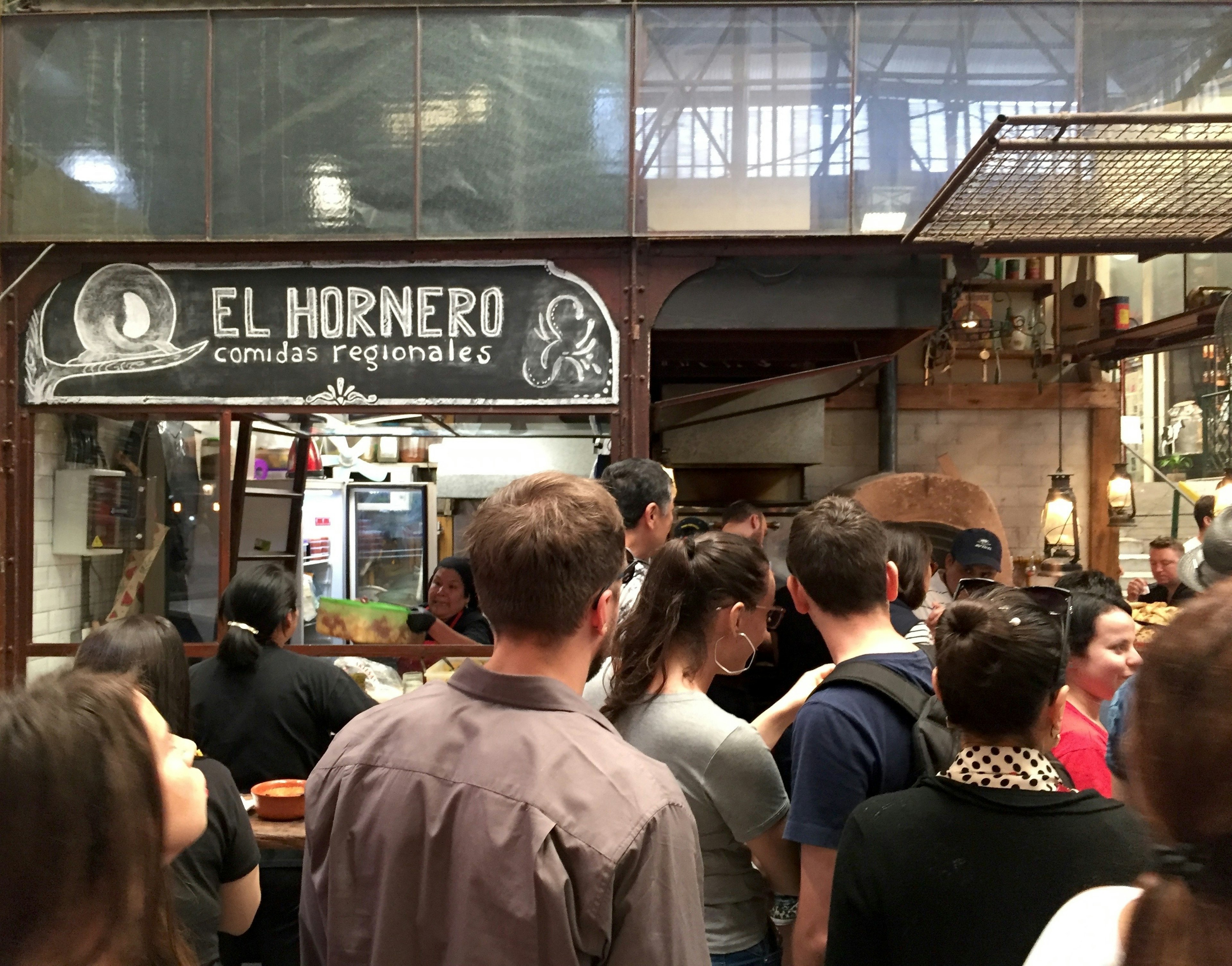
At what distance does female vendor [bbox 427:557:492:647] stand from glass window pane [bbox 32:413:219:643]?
6.33 feet

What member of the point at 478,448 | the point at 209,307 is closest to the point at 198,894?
the point at 209,307

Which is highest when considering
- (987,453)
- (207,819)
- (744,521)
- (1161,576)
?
(987,453)

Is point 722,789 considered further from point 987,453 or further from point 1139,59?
point 987,453

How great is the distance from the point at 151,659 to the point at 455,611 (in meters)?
3.29

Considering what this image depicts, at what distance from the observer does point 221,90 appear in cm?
604

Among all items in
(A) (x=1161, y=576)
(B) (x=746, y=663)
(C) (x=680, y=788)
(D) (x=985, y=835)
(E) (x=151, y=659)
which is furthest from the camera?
(A) (x=1161, y=576)

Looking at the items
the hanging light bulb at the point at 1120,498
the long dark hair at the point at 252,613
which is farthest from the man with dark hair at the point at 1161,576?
the long dark hair at the point at 252,613

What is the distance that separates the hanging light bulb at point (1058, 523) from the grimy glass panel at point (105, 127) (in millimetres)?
6471

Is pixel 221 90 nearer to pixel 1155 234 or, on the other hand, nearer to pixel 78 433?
pixel 78 433

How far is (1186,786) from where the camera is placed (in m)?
0.91

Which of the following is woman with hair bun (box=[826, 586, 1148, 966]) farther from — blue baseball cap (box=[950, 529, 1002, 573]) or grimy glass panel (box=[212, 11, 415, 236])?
grimy glass panel (box=[212, 11, 415, 236])

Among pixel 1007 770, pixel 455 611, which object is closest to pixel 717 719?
pixel 1007 770

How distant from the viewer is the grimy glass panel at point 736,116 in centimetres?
592

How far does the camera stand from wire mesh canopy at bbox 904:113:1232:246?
4.31 m
